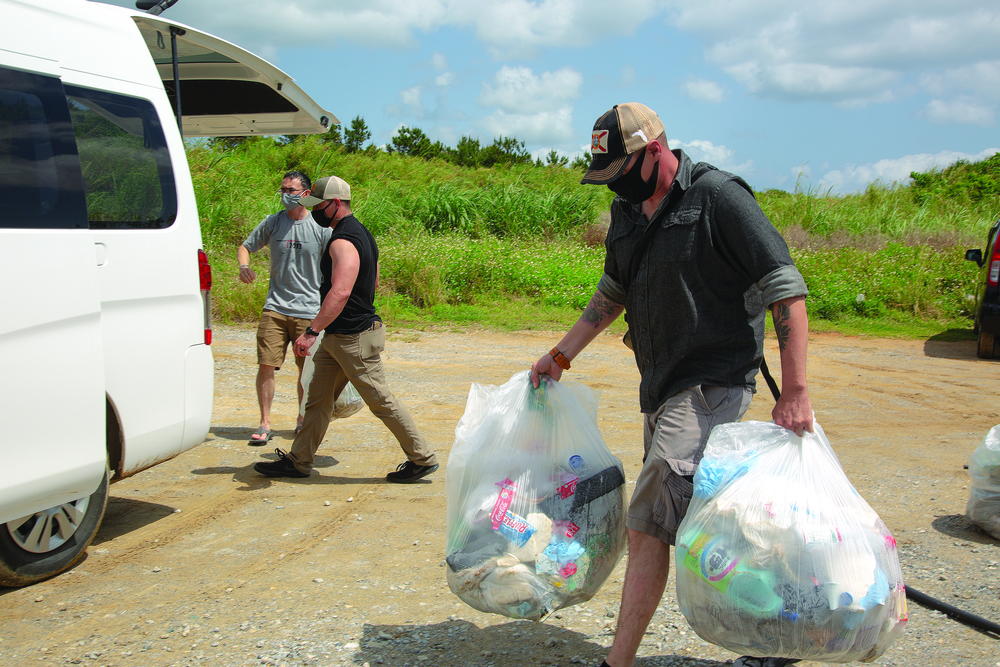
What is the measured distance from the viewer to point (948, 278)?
13.1 meters

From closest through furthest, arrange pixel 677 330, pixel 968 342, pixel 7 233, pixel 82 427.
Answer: pixel 677 330
pixel 7 233
pixel 82 427
pixel 968 342

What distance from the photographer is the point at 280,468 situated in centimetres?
494

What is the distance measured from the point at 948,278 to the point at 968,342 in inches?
106

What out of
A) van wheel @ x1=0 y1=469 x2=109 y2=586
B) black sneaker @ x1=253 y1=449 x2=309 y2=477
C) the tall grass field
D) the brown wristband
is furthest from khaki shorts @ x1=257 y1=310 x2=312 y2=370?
the tall grass field

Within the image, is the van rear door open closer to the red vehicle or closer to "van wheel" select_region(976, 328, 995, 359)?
the red vehicle

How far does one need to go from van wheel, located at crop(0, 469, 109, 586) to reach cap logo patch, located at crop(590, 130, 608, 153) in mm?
2578

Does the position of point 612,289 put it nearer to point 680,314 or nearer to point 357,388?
point 680,314

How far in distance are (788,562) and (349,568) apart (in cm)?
216

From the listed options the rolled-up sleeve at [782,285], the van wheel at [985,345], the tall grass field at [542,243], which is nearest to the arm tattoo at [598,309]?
the rolled-up sleeve at [782,285]

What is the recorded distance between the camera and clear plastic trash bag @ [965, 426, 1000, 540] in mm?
3822

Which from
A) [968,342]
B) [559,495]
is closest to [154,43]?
[559,495]

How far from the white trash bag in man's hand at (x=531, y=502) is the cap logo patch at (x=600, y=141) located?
2.89 feet

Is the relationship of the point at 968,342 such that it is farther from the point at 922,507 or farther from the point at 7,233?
the point at 7,233

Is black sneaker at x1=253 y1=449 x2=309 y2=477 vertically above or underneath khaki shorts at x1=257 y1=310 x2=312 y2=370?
underneath
